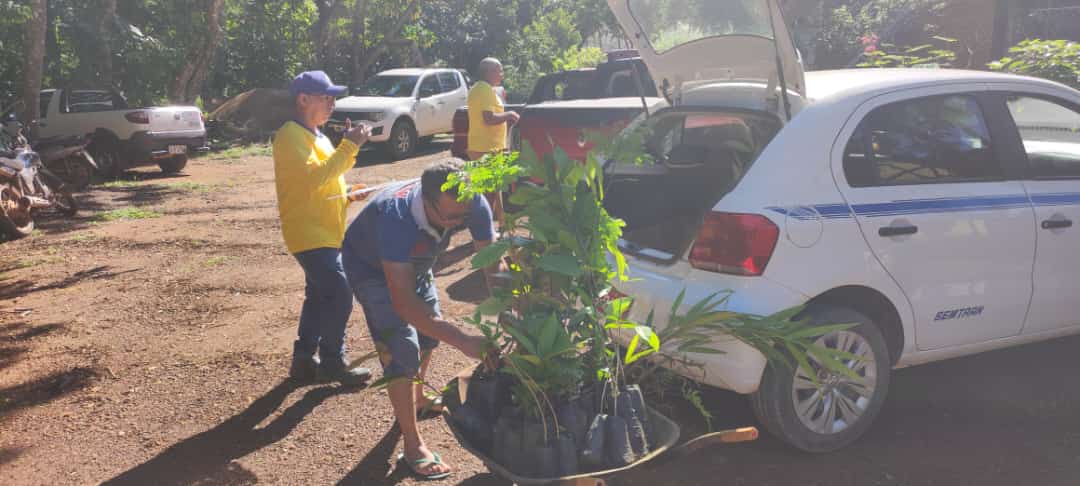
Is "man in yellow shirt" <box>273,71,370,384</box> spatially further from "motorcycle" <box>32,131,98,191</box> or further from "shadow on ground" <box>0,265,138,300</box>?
"motorcycle" <box>32,131,98,191</box>

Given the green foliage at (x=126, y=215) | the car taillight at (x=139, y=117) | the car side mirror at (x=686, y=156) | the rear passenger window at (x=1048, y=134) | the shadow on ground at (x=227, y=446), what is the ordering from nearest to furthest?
the shadow on ground at (x=227, y=446), the rear passenger window at (x=1048, y=134), the car side mirror at (x=686, y=156), the green foliage at (x=126, y=215), the car taillight at (x=139, y=117)

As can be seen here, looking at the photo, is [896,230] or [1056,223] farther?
[1056,223]

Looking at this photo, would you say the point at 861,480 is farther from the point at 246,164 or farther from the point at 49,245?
the point at 246,164

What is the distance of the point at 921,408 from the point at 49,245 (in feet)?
28.8

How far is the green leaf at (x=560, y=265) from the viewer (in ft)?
8.17

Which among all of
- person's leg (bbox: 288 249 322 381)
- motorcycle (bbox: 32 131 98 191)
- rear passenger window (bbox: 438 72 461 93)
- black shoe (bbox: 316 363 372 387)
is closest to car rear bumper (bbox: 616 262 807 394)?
black shoe (bbox: 316 363 372 387)

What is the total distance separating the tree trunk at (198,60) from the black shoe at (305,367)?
49.7 ft

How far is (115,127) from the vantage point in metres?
14.0

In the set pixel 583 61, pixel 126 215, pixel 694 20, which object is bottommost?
pixel 126 215

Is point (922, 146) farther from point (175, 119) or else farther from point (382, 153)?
point (382, 153)

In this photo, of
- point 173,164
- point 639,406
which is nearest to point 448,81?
point 173,164

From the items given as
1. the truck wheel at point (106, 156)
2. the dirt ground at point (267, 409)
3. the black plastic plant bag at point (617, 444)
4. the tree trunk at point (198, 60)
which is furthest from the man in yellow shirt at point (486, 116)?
the tree trunk at point (198, 60)

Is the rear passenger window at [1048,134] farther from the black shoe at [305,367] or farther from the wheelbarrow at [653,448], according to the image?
the black shoe at [305,367]

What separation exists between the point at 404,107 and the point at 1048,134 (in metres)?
13.2
